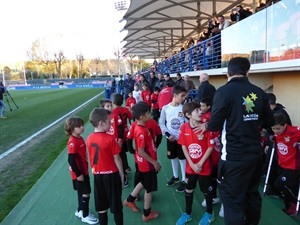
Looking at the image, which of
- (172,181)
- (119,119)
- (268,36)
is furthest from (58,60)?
(172,181)

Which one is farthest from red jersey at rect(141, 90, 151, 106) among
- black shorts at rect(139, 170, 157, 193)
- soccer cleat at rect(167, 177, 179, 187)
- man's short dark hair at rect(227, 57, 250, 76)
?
man's short dark hair at rect(227, 57, 250, 76)

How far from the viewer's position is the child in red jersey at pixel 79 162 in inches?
143

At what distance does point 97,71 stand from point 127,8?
7682 centimetres

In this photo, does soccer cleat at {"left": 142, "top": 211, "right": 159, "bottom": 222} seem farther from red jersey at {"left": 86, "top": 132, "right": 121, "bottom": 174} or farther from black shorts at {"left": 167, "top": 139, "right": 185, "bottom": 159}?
black shorts at {"left": 167, "top": 139, "right": 185, "bottom": 159}

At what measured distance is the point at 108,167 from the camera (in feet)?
10.7

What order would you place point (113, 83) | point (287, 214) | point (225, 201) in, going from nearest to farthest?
point (225, 201) → point (287, 214) → point (113, 83)

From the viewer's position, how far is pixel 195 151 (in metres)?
3.63

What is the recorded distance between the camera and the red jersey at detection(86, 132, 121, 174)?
3.20 m

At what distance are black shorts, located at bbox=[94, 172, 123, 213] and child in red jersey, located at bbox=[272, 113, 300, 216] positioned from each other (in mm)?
2146

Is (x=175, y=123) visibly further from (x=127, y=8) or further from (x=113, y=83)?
(x=113, y=83)

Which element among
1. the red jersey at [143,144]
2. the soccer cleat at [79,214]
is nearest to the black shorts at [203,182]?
the red jersey at [143,144]

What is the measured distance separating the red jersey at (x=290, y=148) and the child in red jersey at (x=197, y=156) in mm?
1057

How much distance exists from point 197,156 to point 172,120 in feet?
3.93

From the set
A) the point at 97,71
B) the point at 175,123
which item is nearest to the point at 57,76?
the point at 97,71
